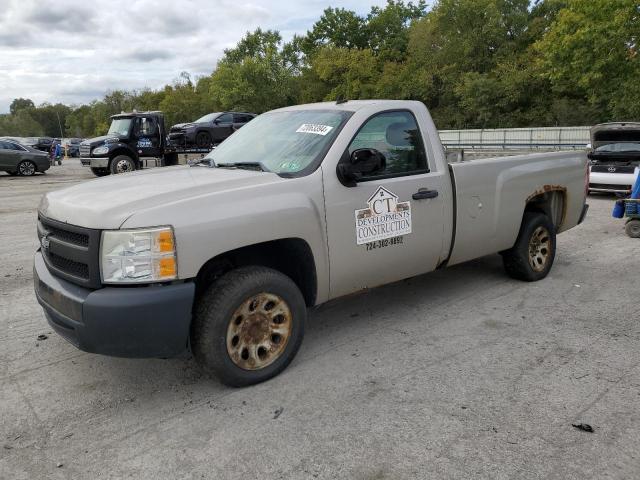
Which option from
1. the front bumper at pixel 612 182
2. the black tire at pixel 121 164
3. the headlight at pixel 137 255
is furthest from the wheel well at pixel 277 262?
the black tire at pixel 121 164

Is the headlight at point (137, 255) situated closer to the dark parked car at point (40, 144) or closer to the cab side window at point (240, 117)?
the cab side window at point (240, 117)

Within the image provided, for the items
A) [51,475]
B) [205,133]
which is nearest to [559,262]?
[51,475]

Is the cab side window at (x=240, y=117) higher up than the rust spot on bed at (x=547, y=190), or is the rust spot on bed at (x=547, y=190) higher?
the cab side window at (x=240, y=117)

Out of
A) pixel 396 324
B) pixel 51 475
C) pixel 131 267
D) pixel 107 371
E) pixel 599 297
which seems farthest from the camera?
pixel 599 297

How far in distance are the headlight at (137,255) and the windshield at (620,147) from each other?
12238 mm

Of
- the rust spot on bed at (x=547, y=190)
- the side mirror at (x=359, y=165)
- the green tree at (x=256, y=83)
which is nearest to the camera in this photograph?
the side mirror at (x=359, y=165)

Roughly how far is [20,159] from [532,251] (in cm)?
2204

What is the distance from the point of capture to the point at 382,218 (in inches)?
158

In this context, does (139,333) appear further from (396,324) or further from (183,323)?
(396,324)

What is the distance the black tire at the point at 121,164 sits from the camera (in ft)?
61.6

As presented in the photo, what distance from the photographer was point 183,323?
3.07 meters

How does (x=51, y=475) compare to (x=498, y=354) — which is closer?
(x=51, y=475)

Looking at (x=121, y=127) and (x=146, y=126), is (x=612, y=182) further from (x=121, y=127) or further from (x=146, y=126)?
(x=121, y=127)

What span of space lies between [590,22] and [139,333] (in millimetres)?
27255
